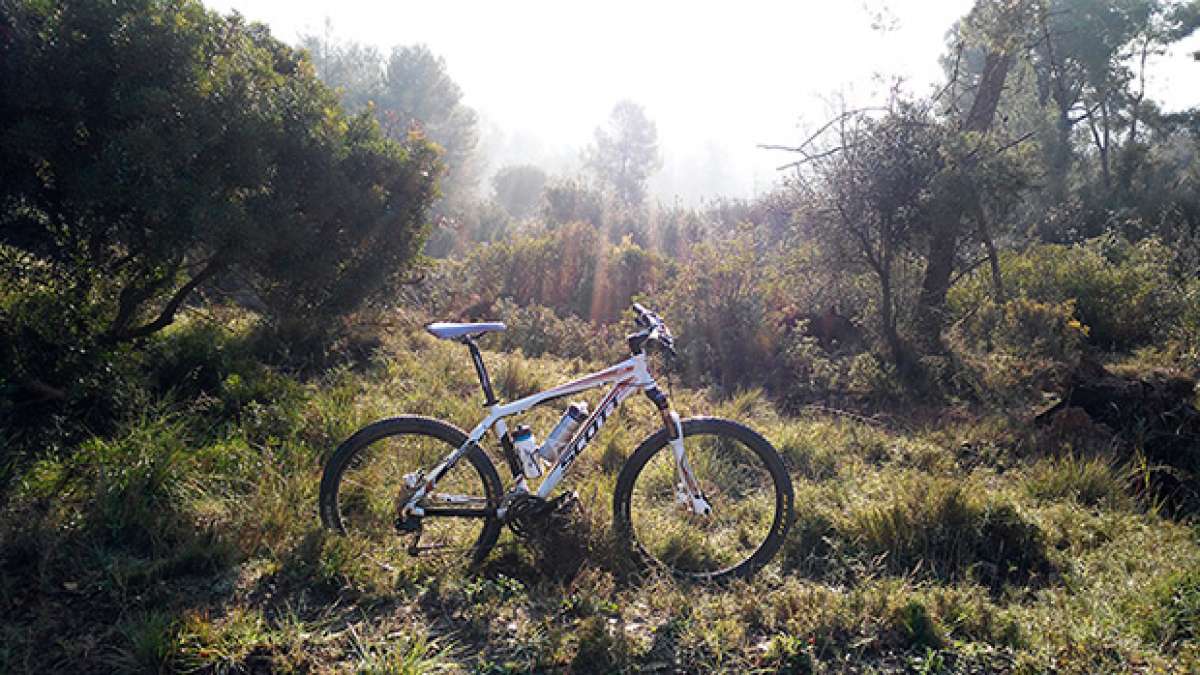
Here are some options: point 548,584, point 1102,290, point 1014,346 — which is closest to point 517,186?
point 1102,290

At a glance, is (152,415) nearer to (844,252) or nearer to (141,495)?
(141,495)

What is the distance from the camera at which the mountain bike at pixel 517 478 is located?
330 cm

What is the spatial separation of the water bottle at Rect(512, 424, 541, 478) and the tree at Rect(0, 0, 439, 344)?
261cm

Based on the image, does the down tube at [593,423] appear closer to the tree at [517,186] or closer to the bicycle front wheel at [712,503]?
the bicycle front wheel at [712,503]

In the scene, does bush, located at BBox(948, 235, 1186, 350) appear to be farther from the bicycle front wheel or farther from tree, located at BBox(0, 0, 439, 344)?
tree, located at BBox(0, 0, 439, 344)

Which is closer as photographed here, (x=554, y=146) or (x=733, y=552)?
(x=733, y=552)

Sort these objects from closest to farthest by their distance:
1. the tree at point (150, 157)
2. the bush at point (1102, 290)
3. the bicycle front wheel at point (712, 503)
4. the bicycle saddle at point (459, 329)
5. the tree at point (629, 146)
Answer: the bicycle saddle at point (459, 329)
the bicycle front wheel at point (712, 503)
the tree at point (150, 157)
the bush at point (1102, 290)
the tree at point (629, 146)

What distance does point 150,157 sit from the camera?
13.2 ft

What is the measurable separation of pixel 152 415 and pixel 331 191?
2.30 meters

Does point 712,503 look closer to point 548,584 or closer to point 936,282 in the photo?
point 548,584

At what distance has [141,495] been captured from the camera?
3.47 metres

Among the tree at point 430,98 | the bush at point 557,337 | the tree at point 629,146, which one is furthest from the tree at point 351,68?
the bush at point 557,337

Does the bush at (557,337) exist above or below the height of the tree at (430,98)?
below

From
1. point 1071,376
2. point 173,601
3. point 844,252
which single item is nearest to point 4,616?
point 173,601
